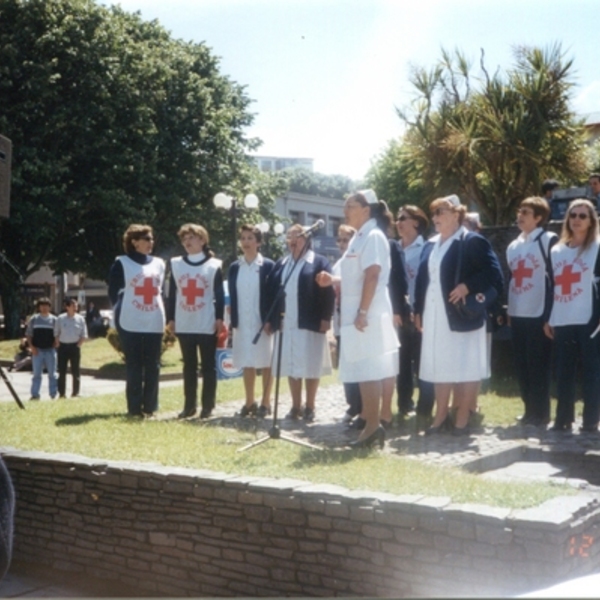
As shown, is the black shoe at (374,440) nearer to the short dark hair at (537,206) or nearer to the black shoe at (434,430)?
the black shoe at (434,430)

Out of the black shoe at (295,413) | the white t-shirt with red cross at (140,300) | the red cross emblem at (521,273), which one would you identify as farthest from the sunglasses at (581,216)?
the white t-shirt with red cross at (140,300)

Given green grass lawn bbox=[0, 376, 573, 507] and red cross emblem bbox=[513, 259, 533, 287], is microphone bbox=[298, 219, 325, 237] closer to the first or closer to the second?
green grass lawn bbox=[0, 376, 573, 507]

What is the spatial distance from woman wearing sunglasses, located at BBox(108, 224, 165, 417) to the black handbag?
10.2 ft

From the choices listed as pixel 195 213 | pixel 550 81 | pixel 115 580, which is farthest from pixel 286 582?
pixel 195 213

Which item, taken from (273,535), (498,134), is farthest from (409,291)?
(498,134)

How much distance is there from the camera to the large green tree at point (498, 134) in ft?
68.7

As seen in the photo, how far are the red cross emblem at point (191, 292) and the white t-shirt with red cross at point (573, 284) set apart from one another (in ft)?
10.8

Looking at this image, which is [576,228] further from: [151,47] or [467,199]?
[151,47]

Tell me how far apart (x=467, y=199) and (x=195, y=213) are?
45.1ft

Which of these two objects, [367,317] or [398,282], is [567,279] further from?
[367,317]

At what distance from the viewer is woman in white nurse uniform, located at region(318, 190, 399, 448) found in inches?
269

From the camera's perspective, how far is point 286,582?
17.1 ft

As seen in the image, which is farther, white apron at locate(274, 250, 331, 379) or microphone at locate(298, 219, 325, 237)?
white apron at locate(274, 250, 331, 379)

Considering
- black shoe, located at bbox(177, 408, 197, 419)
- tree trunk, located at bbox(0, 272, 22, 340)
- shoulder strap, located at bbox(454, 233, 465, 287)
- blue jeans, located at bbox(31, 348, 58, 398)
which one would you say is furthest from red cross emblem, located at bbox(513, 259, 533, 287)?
tree trunk, located at bbox(0, 272, 22, 340)
